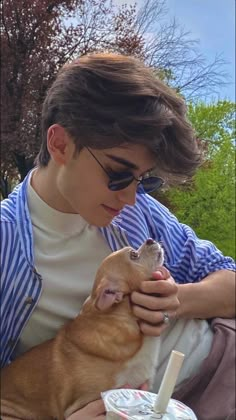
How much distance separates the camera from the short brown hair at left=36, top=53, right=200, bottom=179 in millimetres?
850

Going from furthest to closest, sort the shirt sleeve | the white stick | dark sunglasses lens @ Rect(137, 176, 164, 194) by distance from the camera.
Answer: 1. the shirt sleeve
2. dark sunglasses lens @ Rect(137, 176, 164, 194)
3. the white stick

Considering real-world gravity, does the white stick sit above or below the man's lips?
below

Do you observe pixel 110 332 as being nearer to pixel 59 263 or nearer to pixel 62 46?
pixel 59 263

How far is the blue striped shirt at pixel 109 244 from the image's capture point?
0.89 meters

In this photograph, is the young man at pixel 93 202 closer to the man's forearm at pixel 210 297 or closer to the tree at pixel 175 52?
the man's forearm at pixel 210 297

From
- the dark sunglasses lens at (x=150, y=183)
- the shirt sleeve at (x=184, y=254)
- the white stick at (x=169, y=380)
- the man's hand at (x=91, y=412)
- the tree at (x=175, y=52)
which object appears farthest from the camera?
the tree at (x=175, y=52)

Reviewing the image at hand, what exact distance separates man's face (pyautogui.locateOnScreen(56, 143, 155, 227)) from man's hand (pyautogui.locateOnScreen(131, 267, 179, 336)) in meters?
0.13

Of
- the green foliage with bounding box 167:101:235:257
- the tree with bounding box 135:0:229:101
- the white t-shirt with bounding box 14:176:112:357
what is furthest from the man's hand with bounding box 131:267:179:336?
the tree with bounding box 135:0:229:101

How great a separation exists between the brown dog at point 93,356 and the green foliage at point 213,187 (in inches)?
13.6

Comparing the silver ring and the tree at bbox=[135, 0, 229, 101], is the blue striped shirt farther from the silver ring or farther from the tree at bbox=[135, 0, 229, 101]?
the tree at bbox=[135, 0, 229, 101]

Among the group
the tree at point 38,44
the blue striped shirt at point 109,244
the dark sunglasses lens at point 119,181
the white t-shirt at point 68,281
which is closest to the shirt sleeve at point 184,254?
the blue striped shirt at point 109,244

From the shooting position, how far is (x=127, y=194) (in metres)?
0.88

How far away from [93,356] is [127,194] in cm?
29

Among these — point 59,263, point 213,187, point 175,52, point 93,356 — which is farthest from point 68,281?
point 175,52
